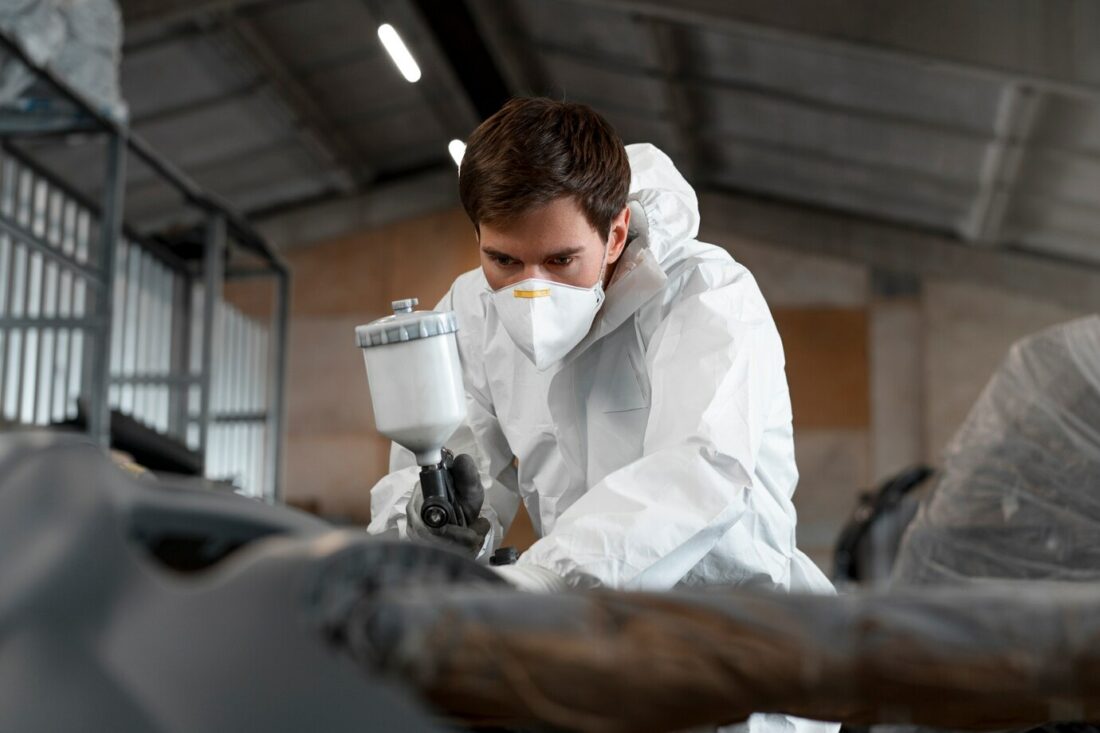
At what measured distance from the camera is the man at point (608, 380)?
4.08ft

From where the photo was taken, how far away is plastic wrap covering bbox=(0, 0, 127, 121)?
13.8ft

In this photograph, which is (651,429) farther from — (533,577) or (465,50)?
(465,50)

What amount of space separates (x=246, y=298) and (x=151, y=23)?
4.33m

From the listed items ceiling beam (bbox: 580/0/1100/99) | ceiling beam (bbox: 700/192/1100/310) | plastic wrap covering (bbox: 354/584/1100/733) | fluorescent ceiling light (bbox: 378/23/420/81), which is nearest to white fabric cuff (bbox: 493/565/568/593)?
plastic wrap covering (bbox: 354/584/1100/733)

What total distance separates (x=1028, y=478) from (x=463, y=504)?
2.05 metres

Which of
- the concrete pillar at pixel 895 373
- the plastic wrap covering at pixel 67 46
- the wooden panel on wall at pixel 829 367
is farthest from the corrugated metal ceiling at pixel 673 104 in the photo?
the plastic wrap covering at pixel 67 46

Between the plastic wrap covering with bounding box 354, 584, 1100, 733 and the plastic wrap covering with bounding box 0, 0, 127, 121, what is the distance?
4067 mm

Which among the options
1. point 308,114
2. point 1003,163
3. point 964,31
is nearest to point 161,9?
point 308,114

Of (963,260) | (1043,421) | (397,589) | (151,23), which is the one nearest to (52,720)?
(397,589)

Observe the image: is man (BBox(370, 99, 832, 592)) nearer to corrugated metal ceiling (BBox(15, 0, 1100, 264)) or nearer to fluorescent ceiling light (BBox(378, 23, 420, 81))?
fluorescent ceiling light (BBox(378, 23, 420, 81))

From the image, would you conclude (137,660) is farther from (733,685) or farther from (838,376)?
(838,376)

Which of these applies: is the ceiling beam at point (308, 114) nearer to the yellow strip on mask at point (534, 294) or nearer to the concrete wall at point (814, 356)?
the concrete wall at point (814, 356)

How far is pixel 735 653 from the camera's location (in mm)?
505

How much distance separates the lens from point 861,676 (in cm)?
50
